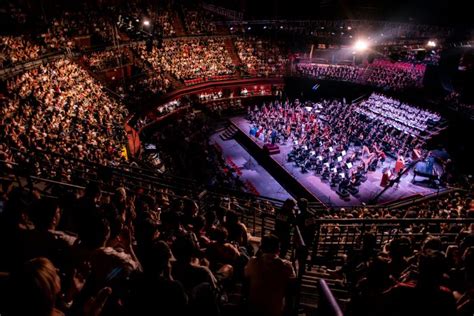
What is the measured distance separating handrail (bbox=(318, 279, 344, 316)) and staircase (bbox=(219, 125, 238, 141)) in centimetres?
2709

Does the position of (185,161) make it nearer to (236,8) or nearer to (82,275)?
(82,275)

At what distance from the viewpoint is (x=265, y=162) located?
25.0 metres

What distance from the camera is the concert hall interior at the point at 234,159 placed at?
3.58 m

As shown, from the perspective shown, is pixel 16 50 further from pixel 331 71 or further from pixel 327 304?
pixel 331 71

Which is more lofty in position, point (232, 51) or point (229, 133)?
point (232, 51)

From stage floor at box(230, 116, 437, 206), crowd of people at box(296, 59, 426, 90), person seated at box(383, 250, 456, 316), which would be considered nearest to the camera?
person seated at box(383, 250, 456, 316)

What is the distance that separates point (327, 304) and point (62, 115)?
17369 mm

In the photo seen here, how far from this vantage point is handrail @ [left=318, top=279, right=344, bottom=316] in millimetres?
Result: 2492

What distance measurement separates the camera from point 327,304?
8.55ft

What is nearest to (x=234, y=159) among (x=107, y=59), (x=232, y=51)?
(x=107, y=59)

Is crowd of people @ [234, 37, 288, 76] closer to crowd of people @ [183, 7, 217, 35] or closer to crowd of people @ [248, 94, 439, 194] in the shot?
crowd of people @ [183, 7, 217, 35]

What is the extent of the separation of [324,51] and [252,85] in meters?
10.3

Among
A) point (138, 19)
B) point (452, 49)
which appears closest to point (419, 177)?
point (452, 49)

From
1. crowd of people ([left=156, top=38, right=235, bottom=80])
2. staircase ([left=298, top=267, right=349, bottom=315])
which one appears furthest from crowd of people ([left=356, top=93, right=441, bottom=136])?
staircase ([left=298, top=267, right=349, bottom=315])
